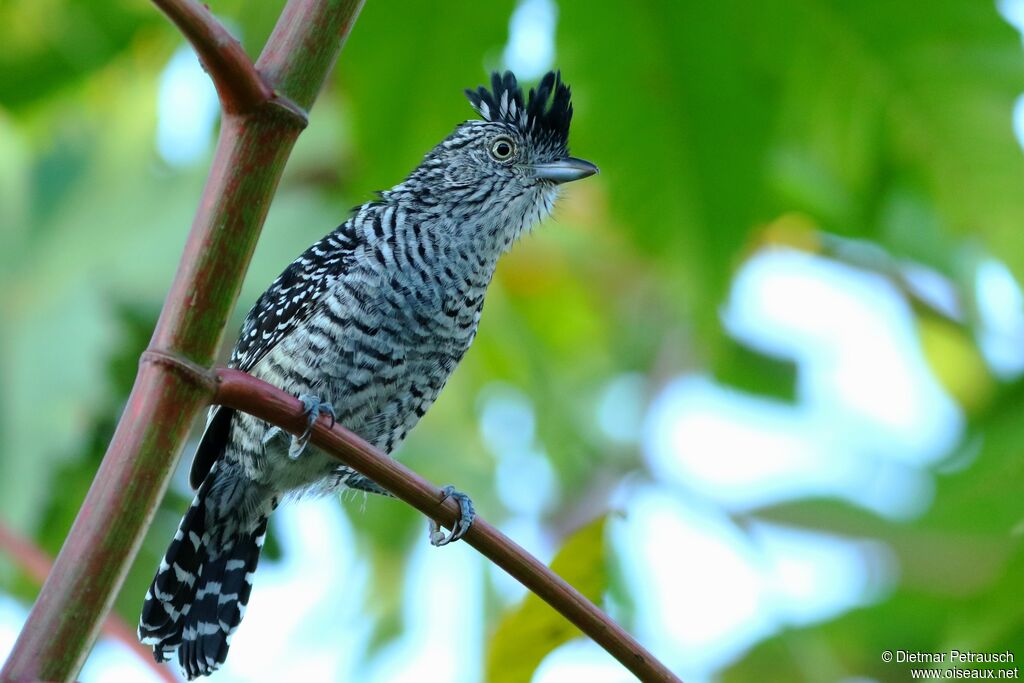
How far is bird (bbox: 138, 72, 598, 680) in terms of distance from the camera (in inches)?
137

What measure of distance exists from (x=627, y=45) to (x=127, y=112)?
1.86m

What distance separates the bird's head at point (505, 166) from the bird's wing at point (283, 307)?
0.35m

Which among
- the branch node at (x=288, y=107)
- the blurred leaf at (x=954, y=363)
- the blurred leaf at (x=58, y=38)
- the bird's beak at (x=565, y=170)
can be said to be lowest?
the branch node at (x=288, y=107)

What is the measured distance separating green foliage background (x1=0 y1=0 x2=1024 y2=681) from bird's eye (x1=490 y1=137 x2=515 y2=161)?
553 millimetres

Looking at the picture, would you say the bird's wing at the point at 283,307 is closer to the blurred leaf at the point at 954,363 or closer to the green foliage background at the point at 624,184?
the green foliage background at the point at 624,184

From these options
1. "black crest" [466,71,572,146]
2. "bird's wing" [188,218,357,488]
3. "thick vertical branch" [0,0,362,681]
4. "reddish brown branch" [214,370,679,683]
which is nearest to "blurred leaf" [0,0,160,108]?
"bird's wing" [188,218,357,488]

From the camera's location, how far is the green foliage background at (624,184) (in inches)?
116

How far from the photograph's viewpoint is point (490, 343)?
4.54 meters

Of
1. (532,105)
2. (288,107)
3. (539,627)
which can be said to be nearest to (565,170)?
(532,105)

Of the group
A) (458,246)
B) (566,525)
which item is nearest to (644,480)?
(566,525)

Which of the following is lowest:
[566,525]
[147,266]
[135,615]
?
[135,615]

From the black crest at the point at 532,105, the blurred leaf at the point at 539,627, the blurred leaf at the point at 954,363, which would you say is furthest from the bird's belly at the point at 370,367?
the blurred leaf at the point at 954,363

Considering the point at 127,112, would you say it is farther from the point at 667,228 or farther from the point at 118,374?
the point at 667,228

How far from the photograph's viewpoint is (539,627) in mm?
2297
